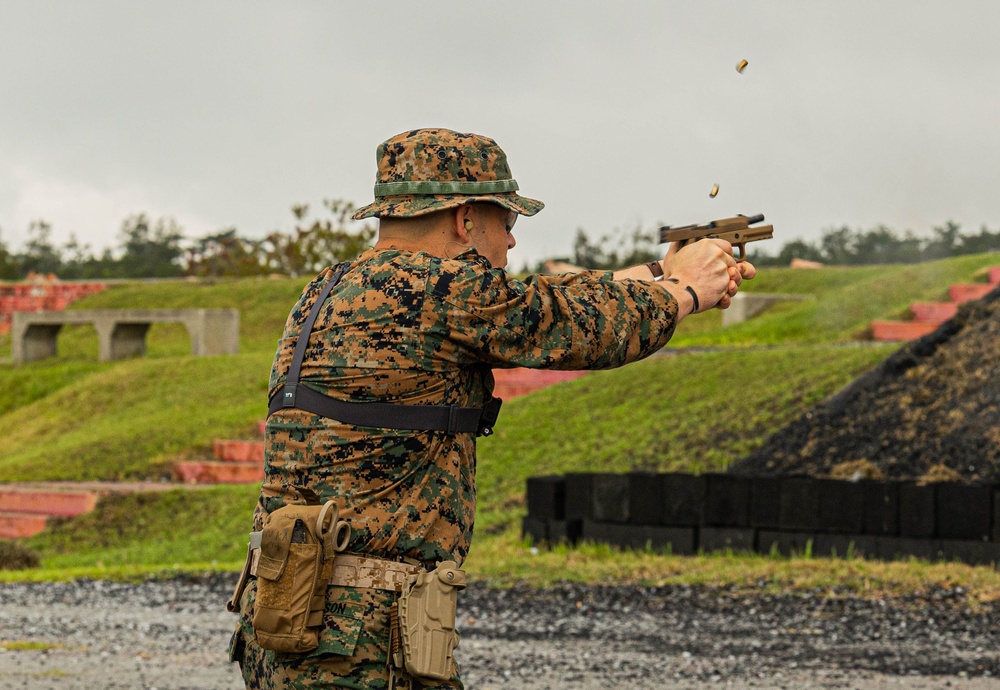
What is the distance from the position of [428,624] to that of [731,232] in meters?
1.33

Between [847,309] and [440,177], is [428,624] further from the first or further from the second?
[847,309]

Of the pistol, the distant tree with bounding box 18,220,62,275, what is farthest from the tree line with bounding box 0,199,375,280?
the pistol

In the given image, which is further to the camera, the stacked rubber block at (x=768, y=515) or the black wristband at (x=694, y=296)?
the stacked rubber block at (x=768, y=515)

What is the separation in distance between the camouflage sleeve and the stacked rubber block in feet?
19.9

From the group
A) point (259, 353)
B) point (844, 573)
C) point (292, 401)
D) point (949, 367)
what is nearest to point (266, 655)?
point (292, 401)

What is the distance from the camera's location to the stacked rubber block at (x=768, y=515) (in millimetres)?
8523

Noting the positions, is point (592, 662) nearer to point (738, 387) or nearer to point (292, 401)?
point (292, 401)

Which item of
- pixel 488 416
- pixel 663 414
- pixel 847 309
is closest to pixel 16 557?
pixel 663 414

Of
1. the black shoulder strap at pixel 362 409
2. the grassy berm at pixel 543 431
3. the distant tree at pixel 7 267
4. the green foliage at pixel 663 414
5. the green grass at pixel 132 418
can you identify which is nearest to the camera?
the black shoulder strap at pixel 362 409

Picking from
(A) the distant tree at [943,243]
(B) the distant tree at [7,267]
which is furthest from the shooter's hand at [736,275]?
(B) the distant tree at [7,267]

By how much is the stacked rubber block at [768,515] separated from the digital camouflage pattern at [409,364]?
602 centimetres

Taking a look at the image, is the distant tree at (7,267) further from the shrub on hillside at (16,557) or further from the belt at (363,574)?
the belt at (363,574)

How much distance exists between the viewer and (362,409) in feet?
10.0

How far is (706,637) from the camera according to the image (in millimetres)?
7422
